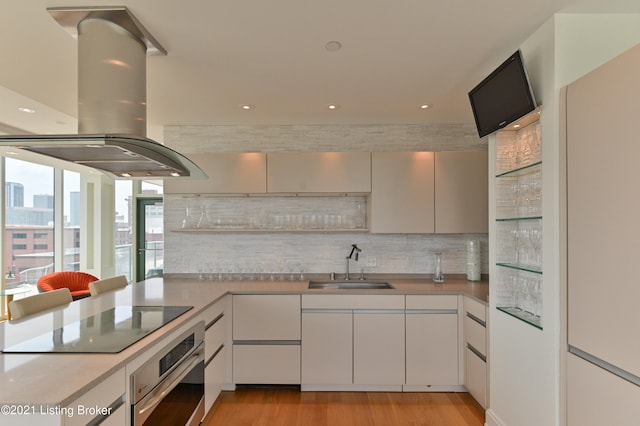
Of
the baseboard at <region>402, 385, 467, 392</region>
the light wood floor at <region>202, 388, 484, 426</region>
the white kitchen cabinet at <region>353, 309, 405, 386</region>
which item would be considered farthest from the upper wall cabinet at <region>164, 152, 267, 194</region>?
the baseboard at <region>402, 385, 467, 392</region>

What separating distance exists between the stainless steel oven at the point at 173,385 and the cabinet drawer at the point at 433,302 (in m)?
1.74

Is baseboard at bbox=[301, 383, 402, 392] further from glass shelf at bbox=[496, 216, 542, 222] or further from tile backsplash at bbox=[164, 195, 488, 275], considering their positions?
glass shelf at bbox=[496, 216, 542, 222]

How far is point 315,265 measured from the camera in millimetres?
3684

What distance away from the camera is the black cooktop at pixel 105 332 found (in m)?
1.47

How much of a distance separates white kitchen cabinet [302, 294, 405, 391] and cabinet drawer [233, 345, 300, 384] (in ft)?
0.33

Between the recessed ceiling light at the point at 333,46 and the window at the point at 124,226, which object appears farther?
the window at the point at 124,226

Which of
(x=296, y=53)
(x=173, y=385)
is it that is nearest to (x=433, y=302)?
(x=173, y=385)

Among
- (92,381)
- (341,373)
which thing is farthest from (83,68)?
(341,373)

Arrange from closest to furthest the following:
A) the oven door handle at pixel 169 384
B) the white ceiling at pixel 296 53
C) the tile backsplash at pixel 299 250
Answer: the oven door handle at pixel 169 384
the white ceiling at pixel 296 53
the tile backsplash at pixel 299 250

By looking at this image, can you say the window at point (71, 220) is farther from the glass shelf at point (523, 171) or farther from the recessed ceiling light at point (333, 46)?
the glass shelf at point (523, 171)

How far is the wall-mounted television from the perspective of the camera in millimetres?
1868

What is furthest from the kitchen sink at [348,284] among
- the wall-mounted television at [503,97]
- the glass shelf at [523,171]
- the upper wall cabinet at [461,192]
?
the wall-mounted television at [503,97]

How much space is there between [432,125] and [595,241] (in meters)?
2.43

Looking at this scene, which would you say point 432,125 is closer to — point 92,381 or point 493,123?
point 493,123
